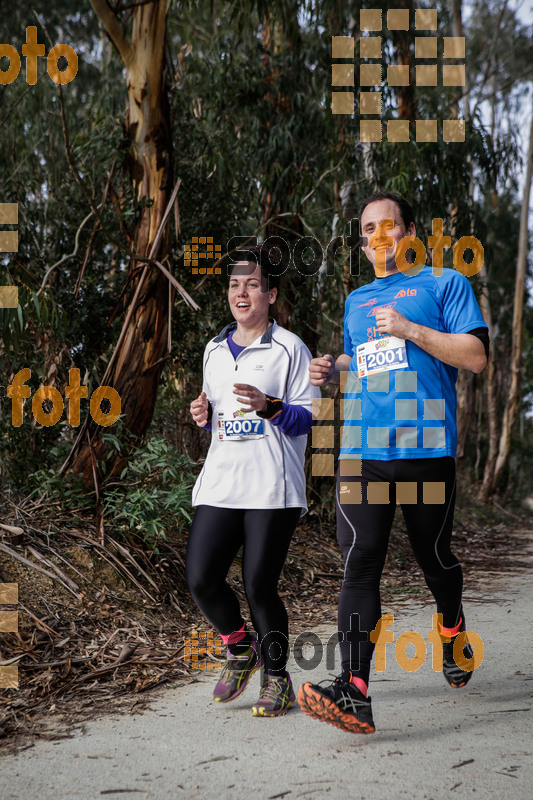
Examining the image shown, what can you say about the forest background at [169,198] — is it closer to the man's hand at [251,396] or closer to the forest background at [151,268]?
the forest background at [151,268]

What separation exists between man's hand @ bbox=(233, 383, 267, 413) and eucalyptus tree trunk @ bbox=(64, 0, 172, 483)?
8.53 ft

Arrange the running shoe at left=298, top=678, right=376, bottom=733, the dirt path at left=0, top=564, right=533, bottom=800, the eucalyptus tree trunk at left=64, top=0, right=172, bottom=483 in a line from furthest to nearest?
the eucalyptus tree trunk at left=64, top=0, right=172, bottom=483, the running shoe at left=298, top=678, right=376, bottom=733, the dirt path at left=0, top=564, right=533, bottom=800

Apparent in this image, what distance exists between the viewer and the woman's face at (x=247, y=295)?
3.43 metres

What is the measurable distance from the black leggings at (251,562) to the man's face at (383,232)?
104cm

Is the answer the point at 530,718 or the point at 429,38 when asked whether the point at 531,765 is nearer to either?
the point at 530,718

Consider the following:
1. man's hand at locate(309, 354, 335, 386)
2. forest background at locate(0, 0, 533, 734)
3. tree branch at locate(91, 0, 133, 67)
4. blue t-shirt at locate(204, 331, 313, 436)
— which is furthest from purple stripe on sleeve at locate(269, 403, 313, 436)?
tree branch at locate(91, 0, 133, 67)

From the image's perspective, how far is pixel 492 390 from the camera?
59.8ft

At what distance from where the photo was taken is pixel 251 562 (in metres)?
3.23

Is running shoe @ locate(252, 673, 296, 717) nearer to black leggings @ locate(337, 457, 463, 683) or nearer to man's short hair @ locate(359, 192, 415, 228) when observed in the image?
black leggings @ locate(337, 457, 463, 683)

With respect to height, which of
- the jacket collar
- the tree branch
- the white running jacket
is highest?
the tree branch

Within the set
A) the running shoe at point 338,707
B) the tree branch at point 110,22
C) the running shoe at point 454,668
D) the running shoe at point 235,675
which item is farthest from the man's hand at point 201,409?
the tree branch at point 110,22

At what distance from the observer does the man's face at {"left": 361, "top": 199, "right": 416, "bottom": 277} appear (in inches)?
126

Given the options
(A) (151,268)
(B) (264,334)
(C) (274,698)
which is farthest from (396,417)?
(A) (151,268)

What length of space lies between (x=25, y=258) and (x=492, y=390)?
13.4 meters
